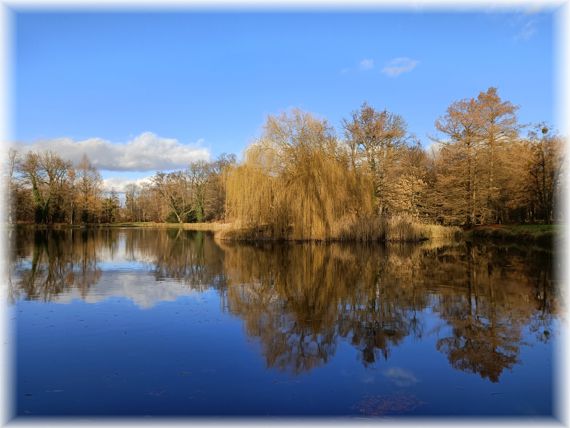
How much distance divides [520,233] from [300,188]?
40.5 feet

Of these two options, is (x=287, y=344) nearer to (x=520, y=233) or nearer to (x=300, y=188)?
(x=300, y=188)

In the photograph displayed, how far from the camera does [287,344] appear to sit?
18.7 ft

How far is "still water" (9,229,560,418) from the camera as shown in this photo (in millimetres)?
3998

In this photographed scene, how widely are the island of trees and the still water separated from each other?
34.3 ft

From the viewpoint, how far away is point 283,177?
74.3 feet

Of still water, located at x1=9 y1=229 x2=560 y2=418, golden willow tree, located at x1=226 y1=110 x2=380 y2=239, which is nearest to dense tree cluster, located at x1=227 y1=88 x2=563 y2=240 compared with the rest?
golden willow tree, located at x1=226 y1=110 x2=380 y2=239

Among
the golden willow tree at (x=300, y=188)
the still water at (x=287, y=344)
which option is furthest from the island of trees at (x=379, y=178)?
the still water at (x=287, y=344)

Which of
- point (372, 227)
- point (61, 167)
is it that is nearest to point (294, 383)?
point (372, 227)

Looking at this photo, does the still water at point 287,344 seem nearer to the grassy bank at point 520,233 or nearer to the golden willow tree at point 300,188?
the golden willow tree at point 300,188

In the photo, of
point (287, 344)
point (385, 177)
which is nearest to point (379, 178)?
point (385, 177)

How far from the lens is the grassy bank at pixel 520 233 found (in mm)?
20797

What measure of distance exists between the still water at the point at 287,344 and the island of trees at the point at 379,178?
1045cm

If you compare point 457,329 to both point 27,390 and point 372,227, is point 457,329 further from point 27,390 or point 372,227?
point 372,227

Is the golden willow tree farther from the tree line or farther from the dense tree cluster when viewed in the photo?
the tree line
